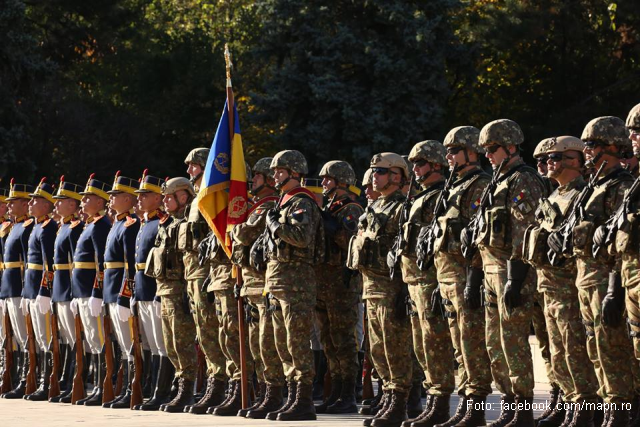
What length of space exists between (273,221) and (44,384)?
4.82 metres

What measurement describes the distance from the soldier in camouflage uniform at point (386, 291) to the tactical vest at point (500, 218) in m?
1.53

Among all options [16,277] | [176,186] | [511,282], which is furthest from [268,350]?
[16,277]

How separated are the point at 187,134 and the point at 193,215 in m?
27.9

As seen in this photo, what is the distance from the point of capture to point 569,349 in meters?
10.5

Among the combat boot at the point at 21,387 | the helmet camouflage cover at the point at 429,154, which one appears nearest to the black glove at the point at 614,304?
the helmet camouflage cover at the point at 429,154

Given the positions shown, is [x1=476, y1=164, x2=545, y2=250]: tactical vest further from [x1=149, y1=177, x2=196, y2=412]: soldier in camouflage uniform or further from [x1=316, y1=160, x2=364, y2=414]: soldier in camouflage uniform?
[x1=149, y1=177, x2=196, y2=412]: soldier in camouflage uniform

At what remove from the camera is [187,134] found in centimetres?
4222

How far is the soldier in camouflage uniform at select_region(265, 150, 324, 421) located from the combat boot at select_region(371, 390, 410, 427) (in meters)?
1.01

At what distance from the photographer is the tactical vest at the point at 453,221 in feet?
37.6

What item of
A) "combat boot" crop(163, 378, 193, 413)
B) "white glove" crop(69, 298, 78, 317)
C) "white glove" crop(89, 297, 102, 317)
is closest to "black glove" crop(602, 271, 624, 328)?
"combat boot" crop(163, 378, 193, 413)

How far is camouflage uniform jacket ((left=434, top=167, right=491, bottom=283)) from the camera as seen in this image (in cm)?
1148

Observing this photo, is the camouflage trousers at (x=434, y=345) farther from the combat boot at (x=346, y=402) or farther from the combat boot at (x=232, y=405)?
the combat boot at (x=232, y=405)

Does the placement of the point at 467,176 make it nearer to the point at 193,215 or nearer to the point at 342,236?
the point at 342,236

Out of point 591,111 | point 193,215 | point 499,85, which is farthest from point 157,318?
point 499,85
